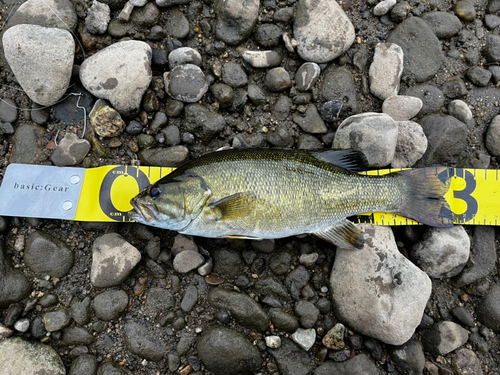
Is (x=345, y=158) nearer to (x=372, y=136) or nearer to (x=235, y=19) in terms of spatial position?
(x=372, y=136)

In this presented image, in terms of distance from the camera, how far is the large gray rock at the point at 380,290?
314cm

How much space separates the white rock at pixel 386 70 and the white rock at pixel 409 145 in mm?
498

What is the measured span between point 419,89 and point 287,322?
11.4 feet

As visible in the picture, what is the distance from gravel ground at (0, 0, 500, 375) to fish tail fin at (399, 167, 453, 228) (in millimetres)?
265

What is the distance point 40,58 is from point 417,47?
15.6 ft

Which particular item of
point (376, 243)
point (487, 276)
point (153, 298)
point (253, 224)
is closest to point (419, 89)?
point (376, 243)

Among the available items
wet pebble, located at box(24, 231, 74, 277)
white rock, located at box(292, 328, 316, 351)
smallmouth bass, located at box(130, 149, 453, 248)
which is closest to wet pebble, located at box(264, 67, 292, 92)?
smallmouth bass, located at box(130, 149, 453, 248)

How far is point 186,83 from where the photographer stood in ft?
11.9

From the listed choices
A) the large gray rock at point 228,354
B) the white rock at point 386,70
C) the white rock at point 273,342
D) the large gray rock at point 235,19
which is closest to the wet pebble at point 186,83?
the large gray rock at point 235,19

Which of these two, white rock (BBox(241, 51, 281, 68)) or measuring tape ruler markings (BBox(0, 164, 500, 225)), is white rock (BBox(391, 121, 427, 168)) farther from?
white rock (BBox(241, 51, 281, 68))

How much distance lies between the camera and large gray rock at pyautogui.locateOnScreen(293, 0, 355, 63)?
12.5 ft

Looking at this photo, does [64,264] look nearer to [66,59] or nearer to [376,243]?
[66,59]

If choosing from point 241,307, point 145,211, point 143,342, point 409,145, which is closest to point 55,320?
point 143,342

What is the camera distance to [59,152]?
3566 mm
